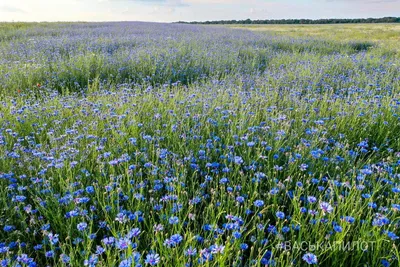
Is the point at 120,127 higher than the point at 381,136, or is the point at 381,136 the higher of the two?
the point at 120,127

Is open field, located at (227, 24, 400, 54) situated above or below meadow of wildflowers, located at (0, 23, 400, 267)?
above

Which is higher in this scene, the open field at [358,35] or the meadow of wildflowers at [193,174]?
the open field at [358,35]

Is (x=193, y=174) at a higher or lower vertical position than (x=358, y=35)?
lower

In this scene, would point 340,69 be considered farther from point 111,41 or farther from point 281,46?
point 111,41

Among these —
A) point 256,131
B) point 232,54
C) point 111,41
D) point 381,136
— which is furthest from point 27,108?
point 111,41

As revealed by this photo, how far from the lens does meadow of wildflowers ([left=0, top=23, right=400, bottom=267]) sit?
5.10 feet

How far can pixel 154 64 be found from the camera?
238 inches

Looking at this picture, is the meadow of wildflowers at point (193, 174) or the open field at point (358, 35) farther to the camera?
the open field at point (358, 35)

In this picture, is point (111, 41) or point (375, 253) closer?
point (375, 253)

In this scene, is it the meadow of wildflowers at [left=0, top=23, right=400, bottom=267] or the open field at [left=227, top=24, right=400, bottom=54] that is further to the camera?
the open field at [left=227, top=24, right=400, bottom=54]

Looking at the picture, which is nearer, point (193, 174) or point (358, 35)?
point (193, 174)

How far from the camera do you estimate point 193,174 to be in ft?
5.93

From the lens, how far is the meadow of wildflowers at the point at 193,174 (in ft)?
5.10

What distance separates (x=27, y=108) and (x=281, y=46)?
9337 mm
